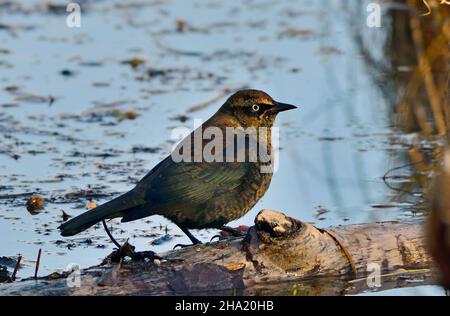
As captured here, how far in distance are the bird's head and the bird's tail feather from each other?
1.13 meters

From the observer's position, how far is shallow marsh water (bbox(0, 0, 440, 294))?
741 centimetres

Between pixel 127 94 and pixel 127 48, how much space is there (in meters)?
1.74

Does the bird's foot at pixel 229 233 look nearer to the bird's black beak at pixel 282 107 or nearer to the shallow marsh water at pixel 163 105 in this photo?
the shallow marsh water at pixel 163 105

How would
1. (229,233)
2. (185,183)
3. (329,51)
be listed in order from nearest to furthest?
(185,183) → (229,233) → (329,51)

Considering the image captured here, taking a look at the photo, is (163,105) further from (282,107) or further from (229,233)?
(229,233)

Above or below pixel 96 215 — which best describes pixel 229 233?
below

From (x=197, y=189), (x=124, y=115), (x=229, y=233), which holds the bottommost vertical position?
(x=229, y=233)

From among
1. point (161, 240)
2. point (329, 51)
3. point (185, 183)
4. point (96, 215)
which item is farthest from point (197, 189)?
point (329, 51)

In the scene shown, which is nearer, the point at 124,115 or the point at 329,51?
the point at 124,115

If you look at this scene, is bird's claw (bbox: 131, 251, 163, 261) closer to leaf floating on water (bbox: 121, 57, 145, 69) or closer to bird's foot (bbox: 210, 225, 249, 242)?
bird's foot (bbox: 210, 225, 249, 242)

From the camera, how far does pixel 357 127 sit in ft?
31.1

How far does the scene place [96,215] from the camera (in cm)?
580

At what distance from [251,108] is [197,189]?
0.88m

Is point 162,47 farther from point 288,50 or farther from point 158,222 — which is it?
point 158,222
